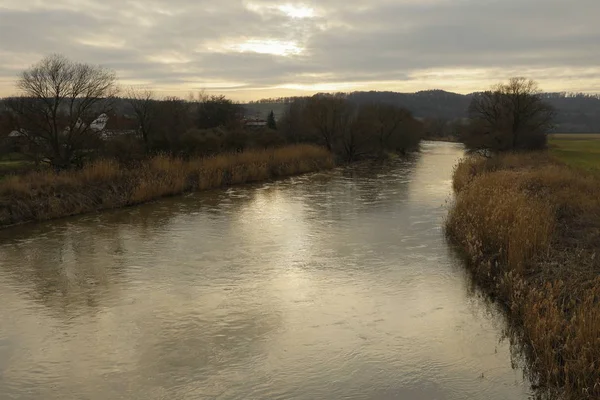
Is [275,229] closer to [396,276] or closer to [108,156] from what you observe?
[396,276]

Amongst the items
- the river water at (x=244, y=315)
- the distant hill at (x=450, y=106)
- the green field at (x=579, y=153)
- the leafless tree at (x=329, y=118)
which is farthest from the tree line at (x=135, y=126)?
the distant hill at (x=450, y=106)

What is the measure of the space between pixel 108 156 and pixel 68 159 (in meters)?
1.94

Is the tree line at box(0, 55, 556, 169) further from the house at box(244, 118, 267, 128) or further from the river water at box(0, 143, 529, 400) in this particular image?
the river water at box(0, 143, 529, 400)

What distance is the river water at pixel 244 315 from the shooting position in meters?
5.43

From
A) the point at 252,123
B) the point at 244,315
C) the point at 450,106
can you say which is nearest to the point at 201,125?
the point at 252,123

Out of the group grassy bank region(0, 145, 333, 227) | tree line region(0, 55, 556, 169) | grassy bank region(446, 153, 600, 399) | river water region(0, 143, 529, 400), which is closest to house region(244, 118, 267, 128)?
tree line region(0, 55, 556, 169)

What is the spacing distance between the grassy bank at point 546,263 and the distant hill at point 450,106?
69.4 metres

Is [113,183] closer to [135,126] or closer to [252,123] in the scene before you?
[135,126]

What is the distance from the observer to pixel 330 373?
5.64 meters

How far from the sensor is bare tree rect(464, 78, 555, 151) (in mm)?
34594

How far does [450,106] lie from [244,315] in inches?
4487

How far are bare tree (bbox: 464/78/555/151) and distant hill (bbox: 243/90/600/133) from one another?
4385 cm

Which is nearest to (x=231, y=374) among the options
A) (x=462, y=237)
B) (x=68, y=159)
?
(x=462, y=237)

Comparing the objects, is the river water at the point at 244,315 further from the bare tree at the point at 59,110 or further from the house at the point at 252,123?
the house at the point at 252,123
